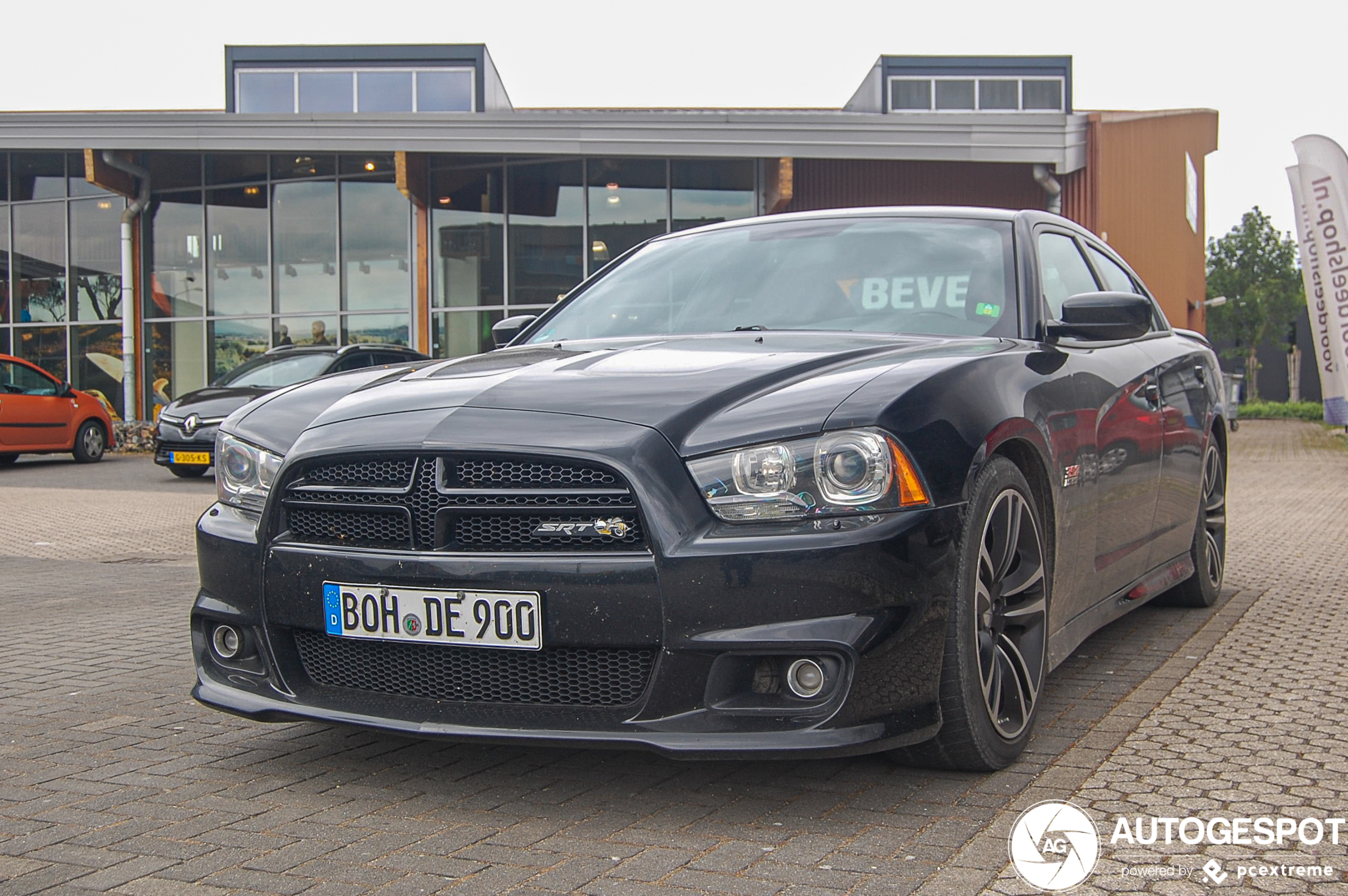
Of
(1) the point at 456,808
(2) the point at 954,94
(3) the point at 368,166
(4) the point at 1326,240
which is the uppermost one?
(2) the point at 954,94

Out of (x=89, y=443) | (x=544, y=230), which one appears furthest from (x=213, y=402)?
(x=544, y=230)

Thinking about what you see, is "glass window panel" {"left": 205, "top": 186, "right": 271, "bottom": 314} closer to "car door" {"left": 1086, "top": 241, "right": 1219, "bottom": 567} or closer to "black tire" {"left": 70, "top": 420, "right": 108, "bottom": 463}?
"black tire" {"left": 70, "top": 420, "right": 108, "bottom": 463}

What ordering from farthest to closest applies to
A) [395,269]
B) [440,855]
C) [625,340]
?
1. [395,269]
2. [625,340]
3. [440,855]

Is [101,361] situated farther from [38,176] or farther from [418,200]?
[418,200]

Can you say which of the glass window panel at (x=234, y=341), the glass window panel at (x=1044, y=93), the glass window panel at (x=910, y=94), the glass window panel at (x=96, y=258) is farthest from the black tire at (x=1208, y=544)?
the glass window panel at (x=1044, y=93)

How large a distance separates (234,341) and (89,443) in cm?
566

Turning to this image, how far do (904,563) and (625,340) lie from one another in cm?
150

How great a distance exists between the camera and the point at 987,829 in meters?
2.97

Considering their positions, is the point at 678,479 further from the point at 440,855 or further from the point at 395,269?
the point at 395,269

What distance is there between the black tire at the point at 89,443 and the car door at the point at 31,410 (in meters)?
0.23

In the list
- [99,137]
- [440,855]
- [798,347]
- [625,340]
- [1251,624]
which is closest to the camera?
[440,855]

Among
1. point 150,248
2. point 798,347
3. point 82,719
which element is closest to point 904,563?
point 798,347

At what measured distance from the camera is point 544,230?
2317 cm

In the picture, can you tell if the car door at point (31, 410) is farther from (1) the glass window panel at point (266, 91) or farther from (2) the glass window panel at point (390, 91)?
(1) the glass window panel at point (266, 91)
